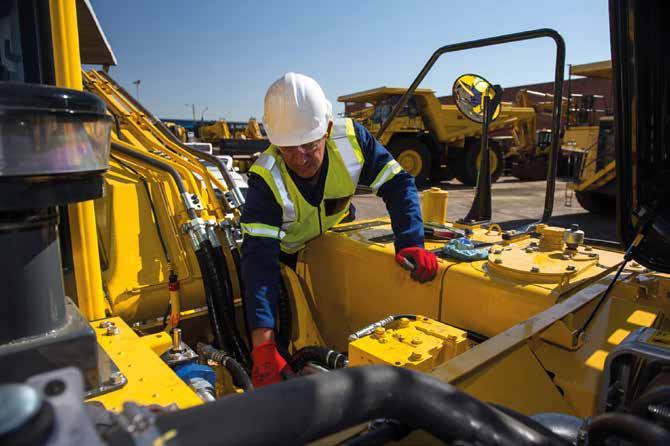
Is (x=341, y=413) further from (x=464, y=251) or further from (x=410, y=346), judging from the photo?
(x=464, y=251)

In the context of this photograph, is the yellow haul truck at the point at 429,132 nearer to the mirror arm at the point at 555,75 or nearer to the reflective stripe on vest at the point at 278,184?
the mirror arm at the point at 555,75

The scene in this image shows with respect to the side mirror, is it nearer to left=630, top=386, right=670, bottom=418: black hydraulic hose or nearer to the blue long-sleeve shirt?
the blue long-sleeve shirt

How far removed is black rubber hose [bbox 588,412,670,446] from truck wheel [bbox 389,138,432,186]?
1200 cm

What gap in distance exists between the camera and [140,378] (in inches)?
39.4

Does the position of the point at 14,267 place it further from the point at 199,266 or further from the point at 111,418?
the point at 199,266

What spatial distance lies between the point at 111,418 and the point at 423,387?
414mm

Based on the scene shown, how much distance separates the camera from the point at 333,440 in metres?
0.69

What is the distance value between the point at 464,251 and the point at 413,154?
10.8 meters

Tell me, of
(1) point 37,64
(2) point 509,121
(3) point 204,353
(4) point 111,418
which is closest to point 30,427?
Result: (4) point 111,418

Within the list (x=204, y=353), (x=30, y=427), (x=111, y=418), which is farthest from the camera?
(x=204, y=353)

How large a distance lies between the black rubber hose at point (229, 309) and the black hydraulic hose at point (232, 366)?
0.27 metres

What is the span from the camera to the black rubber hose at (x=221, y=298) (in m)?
2.30

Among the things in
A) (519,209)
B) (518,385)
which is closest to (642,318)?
(518,385)

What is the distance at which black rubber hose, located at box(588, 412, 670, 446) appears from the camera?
1.83ft
